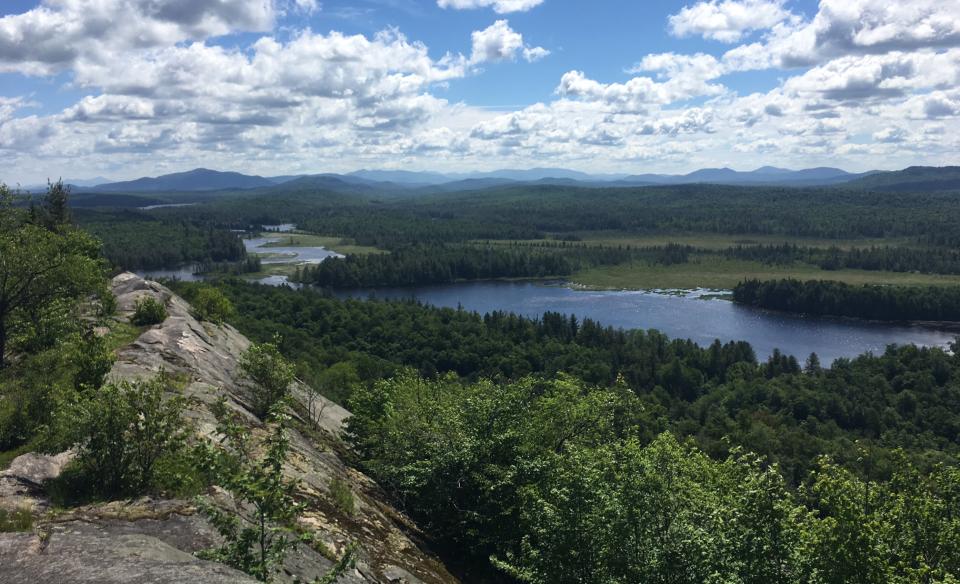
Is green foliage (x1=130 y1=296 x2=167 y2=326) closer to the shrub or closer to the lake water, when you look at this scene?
the shrub

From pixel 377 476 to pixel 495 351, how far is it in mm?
89127

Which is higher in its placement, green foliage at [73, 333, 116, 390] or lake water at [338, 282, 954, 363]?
green foliage at [73, 333, 116, 390]

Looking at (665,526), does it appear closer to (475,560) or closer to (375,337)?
(475,560)

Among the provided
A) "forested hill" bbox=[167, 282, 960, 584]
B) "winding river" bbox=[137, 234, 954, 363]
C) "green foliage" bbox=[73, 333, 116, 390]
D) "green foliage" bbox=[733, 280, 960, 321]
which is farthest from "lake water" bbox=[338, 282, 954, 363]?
"green foliage" bbox=[73, 333, 116, 390]

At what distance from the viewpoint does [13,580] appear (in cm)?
998

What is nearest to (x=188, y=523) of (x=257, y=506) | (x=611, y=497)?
(x=257, y=506)

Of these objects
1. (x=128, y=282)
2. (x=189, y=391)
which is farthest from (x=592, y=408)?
(x=128, y=282)

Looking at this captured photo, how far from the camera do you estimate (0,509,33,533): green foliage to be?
1143cm

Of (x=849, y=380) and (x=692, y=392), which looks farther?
(x=692, y=392)

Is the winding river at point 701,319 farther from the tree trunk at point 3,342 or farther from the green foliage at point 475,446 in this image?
the tree trunk at point 3,342

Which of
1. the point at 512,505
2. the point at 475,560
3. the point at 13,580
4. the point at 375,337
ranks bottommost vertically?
the point at 375,337

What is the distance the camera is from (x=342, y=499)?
712 inches

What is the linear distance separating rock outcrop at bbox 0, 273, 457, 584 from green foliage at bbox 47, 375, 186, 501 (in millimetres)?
572

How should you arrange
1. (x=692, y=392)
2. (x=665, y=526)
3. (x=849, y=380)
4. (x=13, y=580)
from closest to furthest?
(x=13, y=580) → (x=665, y=526) → (x=849, y=380) → (x=692, y=392)
